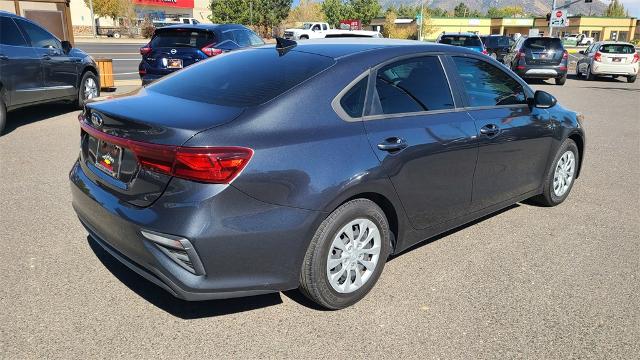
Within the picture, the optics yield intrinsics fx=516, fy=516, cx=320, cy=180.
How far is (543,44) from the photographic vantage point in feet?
61.2

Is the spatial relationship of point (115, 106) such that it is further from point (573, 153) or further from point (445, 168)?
point (573, 153)

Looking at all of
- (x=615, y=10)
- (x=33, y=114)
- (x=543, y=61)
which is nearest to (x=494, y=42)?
(x=543, y=61)

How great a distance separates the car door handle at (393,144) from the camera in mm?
3219

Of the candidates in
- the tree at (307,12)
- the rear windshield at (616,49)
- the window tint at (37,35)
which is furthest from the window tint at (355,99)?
the tree at (307,12)

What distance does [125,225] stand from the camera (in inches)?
110

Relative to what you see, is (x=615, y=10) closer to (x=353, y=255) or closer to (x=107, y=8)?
(x=107, y=8)

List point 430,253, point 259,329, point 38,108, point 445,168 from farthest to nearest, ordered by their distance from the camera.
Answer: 1. point 38,108
2. point 430,253
3. point 445,168
4. point 259,329

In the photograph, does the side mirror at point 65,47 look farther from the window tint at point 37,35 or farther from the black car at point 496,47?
the black car at point 496,47

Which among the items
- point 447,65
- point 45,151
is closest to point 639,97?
point 447,65

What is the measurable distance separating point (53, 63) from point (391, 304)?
7.88 m

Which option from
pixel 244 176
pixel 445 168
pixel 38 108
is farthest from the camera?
pixel 38 108

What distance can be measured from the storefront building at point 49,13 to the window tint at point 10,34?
494 centimetres

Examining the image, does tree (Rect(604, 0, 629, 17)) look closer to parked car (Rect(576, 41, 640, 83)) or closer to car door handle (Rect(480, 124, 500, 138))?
parked car (Rect(576, 41, 640, 83))

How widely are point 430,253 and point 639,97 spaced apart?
1497cm
